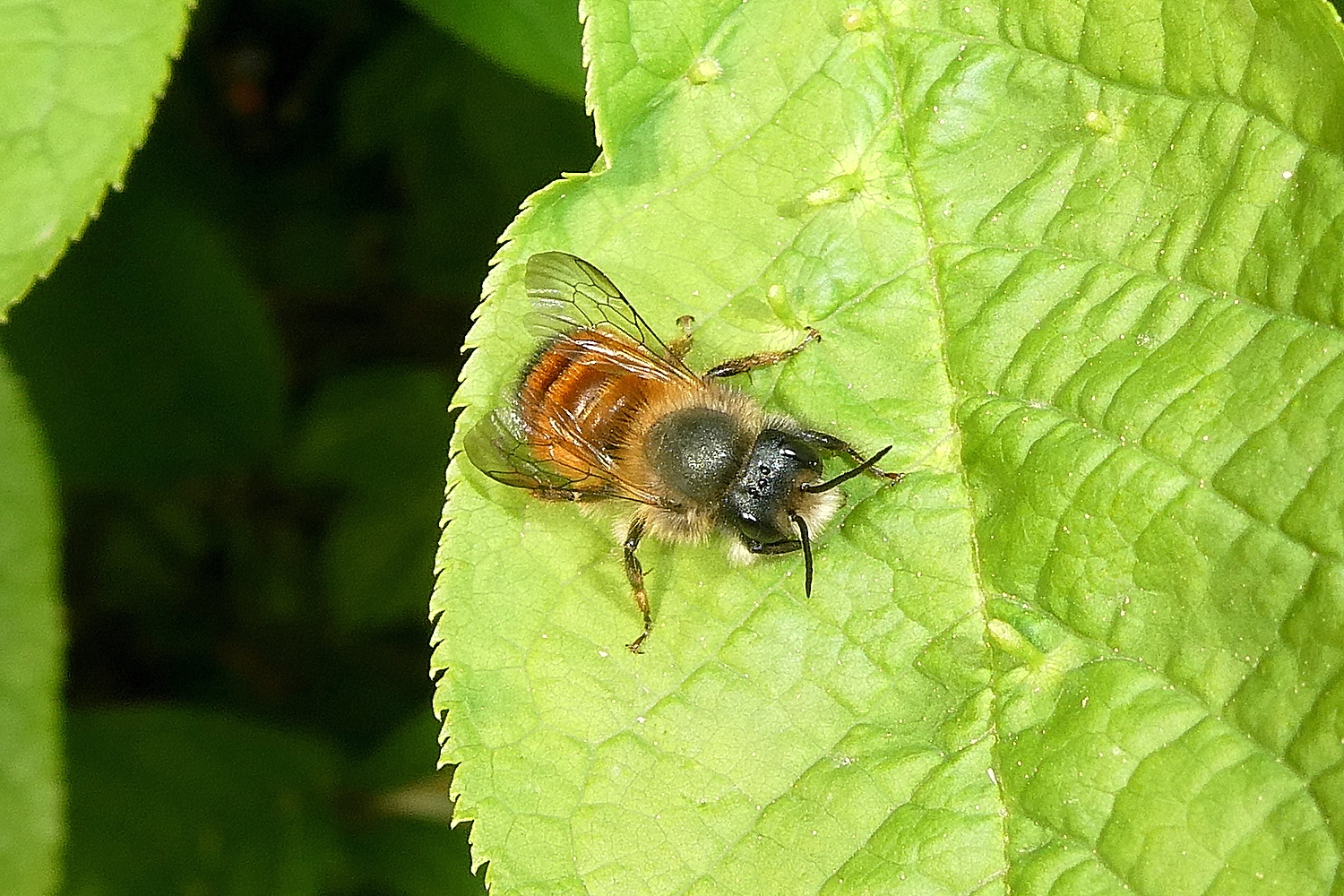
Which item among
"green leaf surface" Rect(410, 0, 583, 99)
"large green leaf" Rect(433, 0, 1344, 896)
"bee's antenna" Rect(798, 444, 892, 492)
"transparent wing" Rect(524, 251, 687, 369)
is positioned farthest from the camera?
"green leaf surface" Rect(410, 0, 583, 99)

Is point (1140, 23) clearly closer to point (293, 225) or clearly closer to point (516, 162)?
point (516, 162)

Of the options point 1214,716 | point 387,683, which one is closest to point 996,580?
point 1214,716

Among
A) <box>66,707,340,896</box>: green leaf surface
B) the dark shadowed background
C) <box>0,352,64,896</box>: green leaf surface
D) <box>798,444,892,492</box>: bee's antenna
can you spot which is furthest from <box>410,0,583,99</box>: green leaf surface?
<box>66,707,340,896</box>: green leaf surface

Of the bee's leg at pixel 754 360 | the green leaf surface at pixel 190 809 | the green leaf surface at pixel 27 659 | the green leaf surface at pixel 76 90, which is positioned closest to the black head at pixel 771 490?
the bee's leg at pixel 754 360

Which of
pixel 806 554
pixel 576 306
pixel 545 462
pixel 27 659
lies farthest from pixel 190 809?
pixel 806 554

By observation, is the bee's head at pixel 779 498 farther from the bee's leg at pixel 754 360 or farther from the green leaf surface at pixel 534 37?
the green leaf surface at pixel 534 37

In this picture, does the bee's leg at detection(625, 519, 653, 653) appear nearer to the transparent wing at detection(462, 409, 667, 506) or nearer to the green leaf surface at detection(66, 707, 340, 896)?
the transparent wing at detection(462, 409, 667, 506)
